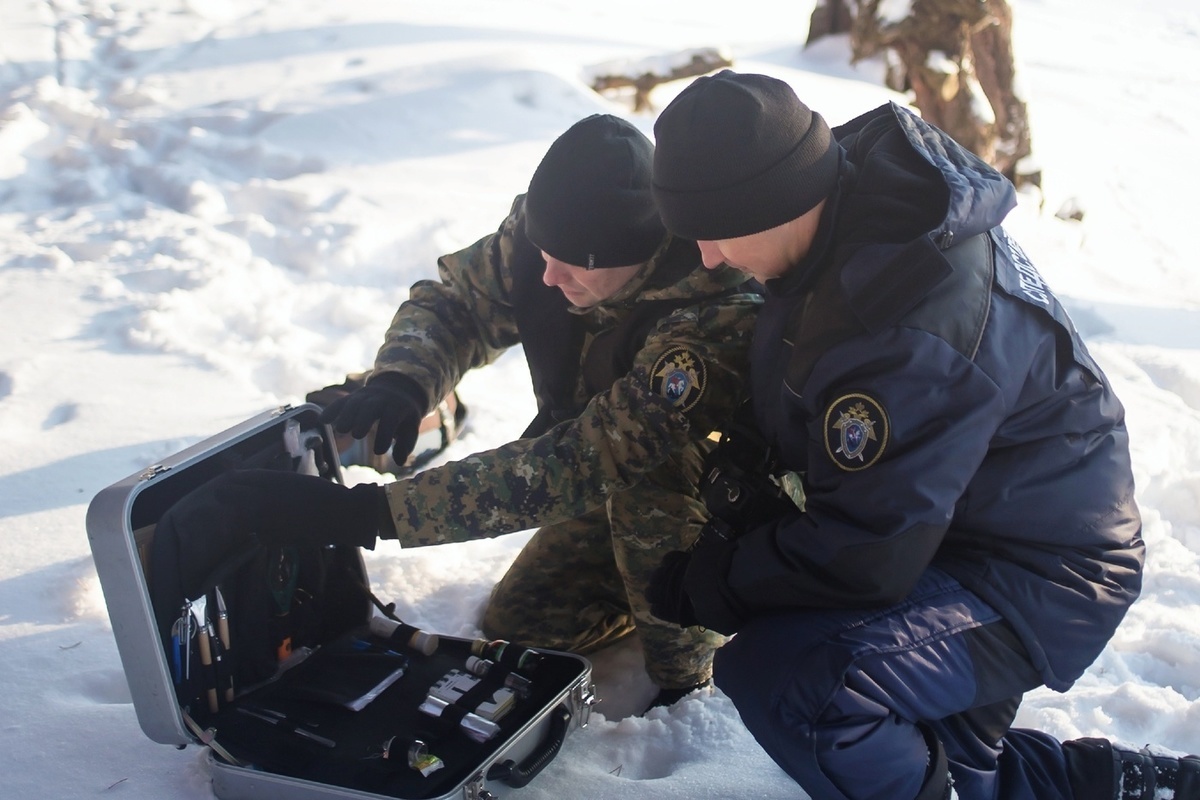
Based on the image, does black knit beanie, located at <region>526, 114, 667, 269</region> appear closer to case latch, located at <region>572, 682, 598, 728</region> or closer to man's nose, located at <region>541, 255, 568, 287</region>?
man's nose, located at <region>541, 255, 568, 287</region>

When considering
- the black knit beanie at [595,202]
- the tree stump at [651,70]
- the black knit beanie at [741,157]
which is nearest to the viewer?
the black knit beanie at [741,157]

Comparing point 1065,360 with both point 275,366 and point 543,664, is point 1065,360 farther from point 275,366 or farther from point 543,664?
point 275,366

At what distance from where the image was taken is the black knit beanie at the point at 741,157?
162cm

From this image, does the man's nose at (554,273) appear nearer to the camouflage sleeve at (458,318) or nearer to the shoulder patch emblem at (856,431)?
the camouflage sleeve at (458,318)

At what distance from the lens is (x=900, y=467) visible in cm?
149

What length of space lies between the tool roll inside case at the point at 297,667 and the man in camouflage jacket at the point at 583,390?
0.25m

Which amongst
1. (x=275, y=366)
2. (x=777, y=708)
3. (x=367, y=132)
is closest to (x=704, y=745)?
(x=777, y=708)

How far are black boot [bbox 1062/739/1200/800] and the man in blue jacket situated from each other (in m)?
0.03

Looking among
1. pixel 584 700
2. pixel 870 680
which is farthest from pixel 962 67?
pixel 870 680

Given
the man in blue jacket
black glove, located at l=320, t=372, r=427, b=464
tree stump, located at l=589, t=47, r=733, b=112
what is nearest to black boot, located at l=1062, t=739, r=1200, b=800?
the man in blue jacket

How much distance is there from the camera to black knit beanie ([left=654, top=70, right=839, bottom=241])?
63.6 inches

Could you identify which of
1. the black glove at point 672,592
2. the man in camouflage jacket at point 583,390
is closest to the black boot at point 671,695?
the man in camouflage jacket at point 583,390

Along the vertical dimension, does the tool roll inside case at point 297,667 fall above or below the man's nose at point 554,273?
below

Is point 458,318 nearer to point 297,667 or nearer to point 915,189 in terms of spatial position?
point 297,667
